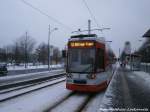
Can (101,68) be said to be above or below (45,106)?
above

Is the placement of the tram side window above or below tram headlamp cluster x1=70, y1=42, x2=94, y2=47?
below

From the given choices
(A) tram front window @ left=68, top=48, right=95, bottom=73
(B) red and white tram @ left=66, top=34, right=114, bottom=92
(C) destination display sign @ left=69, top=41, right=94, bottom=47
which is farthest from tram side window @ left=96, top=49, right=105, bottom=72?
(C) destination display sign @ left=69, top=41, right=94, bottom=47

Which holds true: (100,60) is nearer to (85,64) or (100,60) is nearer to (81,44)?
(85,64)

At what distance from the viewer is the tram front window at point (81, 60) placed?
46.1 feet

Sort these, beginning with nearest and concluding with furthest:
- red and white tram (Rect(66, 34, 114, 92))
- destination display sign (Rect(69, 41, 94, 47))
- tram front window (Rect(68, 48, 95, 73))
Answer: red and white tram (Rect(66, 34, 114, 92)), tram front window (Rect(68, 48, 95, 73)), destination display sign (Rect(69, 41, 94, 47))

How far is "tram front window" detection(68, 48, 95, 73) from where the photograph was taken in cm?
1406

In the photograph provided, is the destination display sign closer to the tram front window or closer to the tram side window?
the tram front window

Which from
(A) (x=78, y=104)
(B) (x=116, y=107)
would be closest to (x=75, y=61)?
(A) (x=78, y=104)

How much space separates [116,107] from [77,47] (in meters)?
5.15

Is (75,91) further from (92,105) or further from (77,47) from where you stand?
(92,105)

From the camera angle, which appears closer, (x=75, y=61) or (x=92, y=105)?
(x=92, y=105)

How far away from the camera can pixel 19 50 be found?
77312mm

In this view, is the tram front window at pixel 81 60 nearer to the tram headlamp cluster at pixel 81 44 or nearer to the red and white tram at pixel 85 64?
the red and white tram at pixel 85 64

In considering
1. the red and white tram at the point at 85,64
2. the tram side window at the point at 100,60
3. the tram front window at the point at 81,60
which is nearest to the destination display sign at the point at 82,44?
the red and white tram at the point at 85,64
